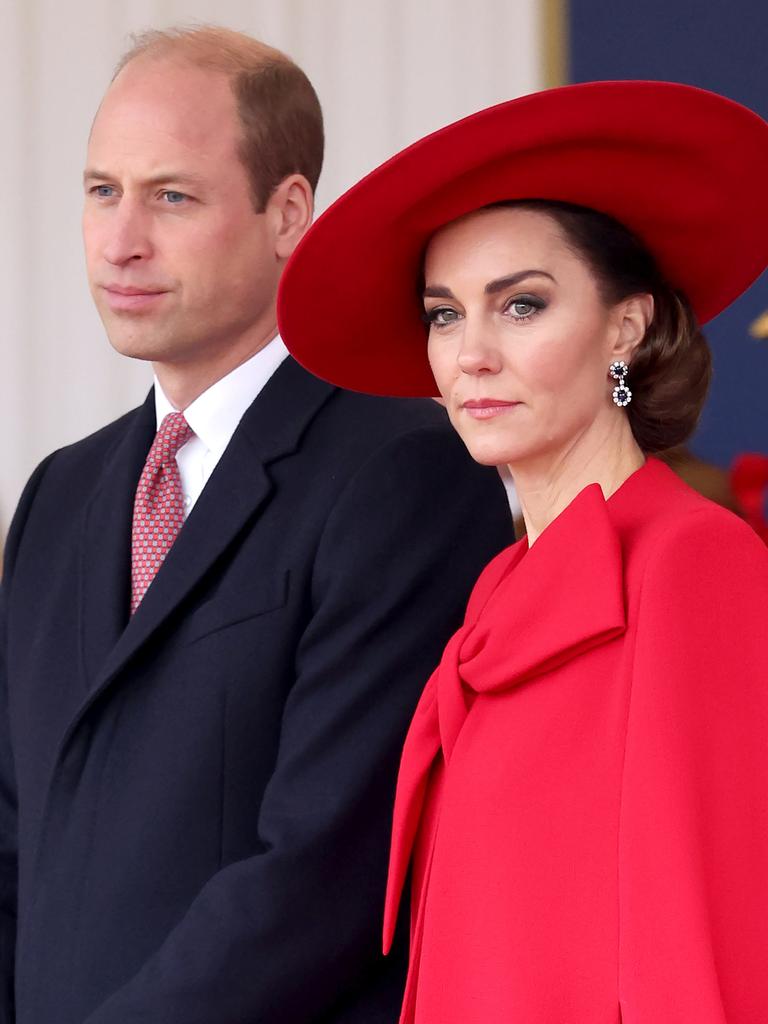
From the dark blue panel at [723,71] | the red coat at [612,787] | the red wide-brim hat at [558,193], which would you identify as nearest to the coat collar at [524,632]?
the red coat at [612,787]

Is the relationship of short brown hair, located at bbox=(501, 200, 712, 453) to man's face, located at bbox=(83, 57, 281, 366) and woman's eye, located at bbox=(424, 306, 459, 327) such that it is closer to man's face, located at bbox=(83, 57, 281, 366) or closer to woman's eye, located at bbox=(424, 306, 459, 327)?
woman's eye, located at bbox=(424, 306, 459, 327)

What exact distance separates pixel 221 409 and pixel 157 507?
0.11 meters

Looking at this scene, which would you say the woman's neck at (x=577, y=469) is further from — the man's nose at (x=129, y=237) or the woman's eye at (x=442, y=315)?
the man's nose at (x=129, y=237)

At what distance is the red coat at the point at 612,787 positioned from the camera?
48.2 inches

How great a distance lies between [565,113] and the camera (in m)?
1.38

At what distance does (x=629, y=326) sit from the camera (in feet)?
4.82

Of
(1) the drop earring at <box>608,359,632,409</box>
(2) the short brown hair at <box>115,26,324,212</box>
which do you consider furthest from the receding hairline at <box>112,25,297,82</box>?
(1) the drop earring at <box>608,359,632,409</box>

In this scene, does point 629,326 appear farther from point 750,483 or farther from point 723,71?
point 723,71

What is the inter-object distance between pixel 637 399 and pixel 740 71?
1.97 m

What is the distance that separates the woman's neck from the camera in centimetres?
145

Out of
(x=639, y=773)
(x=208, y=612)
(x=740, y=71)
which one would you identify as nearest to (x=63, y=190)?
(x=740, y=71)

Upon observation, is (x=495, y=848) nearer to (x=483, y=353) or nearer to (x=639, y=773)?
(x=639, y=773)

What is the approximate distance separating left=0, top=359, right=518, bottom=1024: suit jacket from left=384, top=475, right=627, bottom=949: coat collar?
0.30 feet

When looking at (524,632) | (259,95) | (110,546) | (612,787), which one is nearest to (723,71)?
(259,95)
